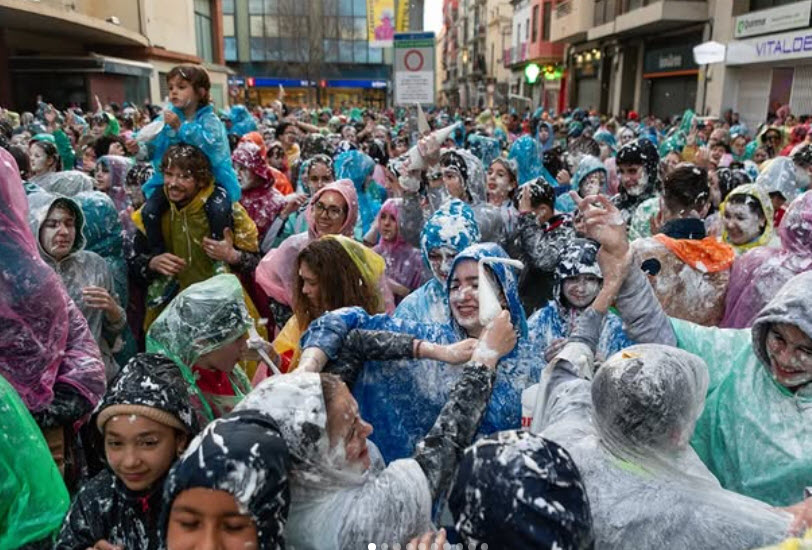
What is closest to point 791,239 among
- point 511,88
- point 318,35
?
point 318,35

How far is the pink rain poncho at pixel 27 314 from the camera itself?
83.7 inches

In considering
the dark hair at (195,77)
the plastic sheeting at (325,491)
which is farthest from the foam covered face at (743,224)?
the dark hair at (195,77)

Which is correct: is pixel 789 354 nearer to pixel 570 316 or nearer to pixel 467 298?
pixel 570 316

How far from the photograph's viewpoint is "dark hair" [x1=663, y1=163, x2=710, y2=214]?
158 inches

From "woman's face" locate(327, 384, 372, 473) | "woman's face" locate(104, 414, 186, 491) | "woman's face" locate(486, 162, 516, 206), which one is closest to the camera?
"woman's face" locate(327, 384, 372, 473)

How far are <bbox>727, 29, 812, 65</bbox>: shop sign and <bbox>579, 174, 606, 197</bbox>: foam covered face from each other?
13027mm

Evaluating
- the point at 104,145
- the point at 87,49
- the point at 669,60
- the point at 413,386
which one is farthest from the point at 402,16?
the point at 87,49

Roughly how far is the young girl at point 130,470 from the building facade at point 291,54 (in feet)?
144

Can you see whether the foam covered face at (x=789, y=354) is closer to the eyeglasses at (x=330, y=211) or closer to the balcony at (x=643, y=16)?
the eyeglasses at (x=330, y=211)

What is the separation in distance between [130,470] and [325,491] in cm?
64

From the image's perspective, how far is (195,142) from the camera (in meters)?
3.84

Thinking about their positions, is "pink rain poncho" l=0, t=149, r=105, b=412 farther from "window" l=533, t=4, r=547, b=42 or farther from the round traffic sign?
"window" l=533, t=4, r=547, b=42

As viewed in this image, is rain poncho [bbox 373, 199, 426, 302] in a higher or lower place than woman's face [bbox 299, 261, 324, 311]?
lower

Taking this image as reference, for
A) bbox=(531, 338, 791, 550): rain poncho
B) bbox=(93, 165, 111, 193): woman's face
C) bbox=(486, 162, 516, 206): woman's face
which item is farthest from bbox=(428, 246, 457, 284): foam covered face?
bbox=(93, 165, 111, 193): woman's face
